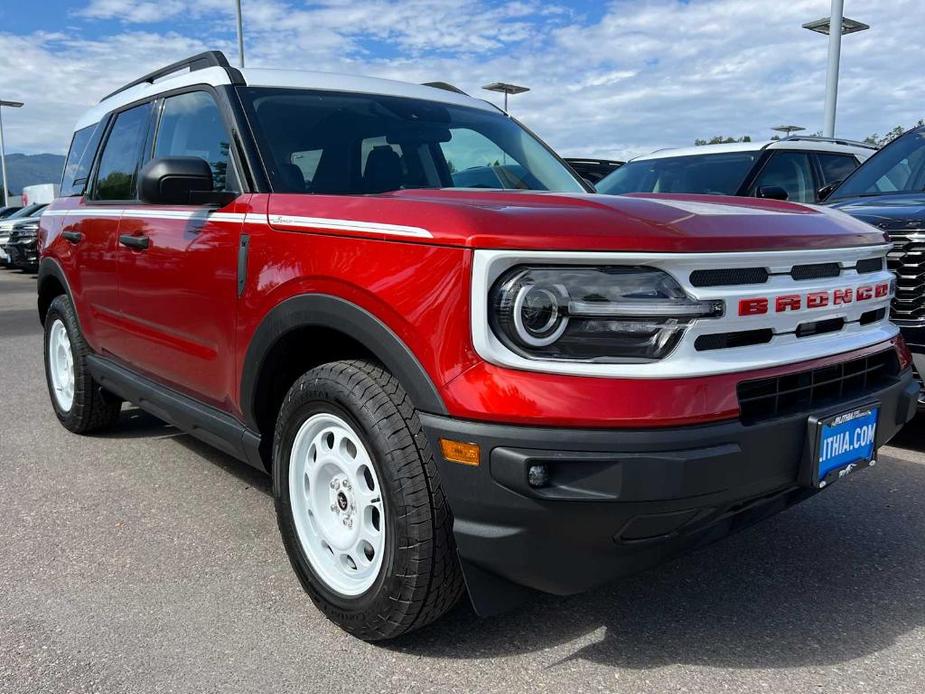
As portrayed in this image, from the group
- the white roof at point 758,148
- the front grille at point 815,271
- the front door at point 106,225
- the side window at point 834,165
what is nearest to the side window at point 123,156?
the front door at point 106,225

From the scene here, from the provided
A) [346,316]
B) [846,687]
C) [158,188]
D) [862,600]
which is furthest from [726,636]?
[158,188]

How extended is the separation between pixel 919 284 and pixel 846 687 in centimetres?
235

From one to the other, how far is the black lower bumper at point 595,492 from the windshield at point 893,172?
151 inches

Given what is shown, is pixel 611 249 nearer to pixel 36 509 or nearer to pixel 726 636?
pixel 726 636

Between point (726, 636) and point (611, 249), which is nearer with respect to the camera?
point (611, 249)

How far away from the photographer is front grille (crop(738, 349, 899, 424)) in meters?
2.18

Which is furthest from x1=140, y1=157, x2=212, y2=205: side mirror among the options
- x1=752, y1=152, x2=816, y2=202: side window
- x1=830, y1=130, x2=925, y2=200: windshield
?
x1=752, y1=152, x2=816, y2=202: side window

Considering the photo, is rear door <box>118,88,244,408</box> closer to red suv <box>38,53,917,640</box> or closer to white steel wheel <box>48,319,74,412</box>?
red suv <box>38,53,917,640</box>

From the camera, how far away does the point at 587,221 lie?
2107 millimetres

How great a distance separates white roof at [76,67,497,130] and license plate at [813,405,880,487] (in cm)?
225

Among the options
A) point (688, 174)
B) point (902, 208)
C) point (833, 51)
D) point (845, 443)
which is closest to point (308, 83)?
point (845, 443)

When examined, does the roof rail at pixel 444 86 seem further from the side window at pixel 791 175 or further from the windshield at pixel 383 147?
the side window at pixel 791 175

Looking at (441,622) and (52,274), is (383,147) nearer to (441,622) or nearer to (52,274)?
(441,622)

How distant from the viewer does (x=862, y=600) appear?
2.78 m
